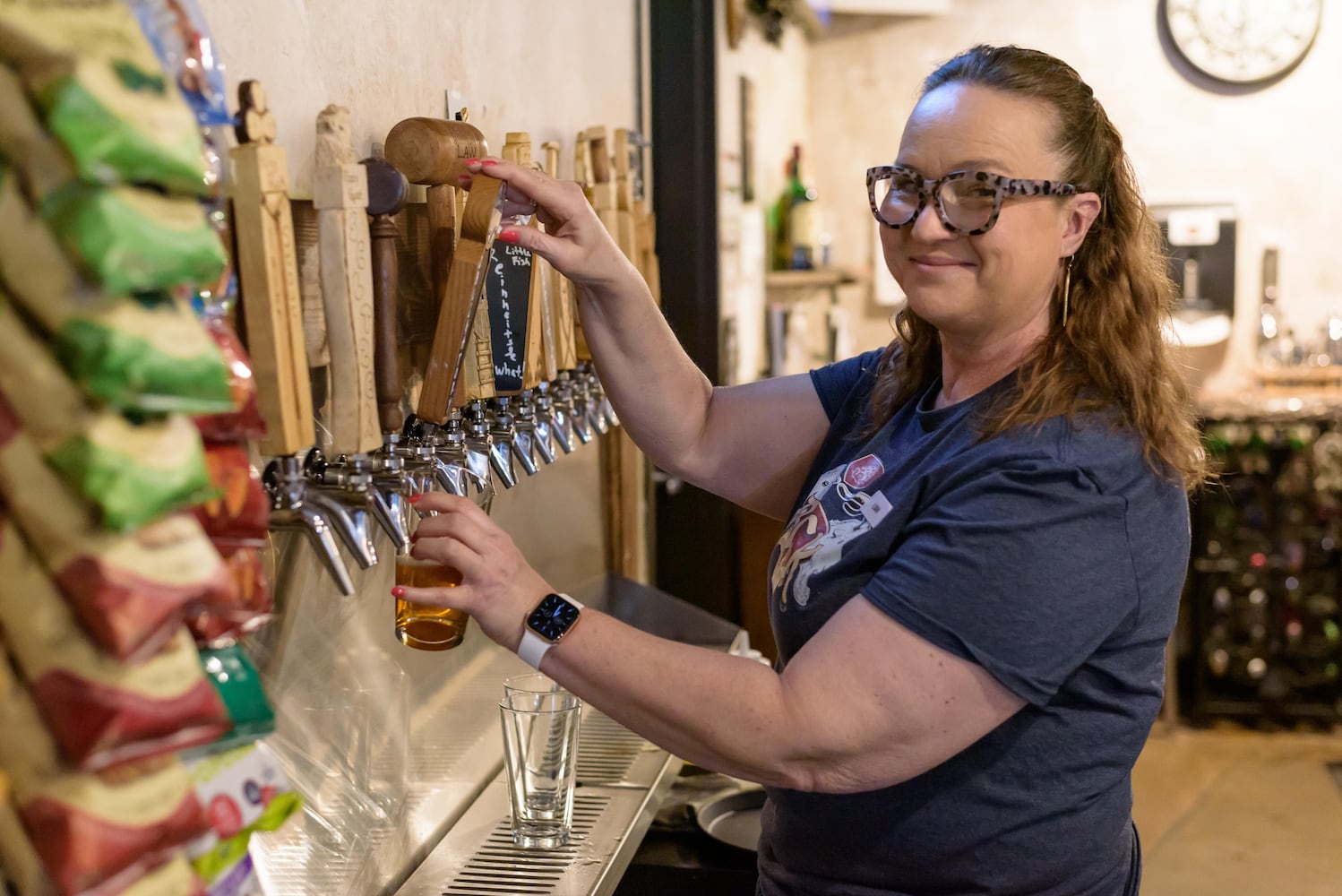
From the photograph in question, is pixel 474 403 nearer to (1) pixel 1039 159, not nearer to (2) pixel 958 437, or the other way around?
(2) pixel 958 437

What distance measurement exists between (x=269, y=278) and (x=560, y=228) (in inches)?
21.5

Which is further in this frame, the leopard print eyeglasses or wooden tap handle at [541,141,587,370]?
wooden tap handle at [541,141,587,370]

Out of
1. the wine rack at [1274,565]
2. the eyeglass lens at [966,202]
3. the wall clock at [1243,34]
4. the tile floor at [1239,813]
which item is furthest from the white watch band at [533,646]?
the wall clock at [1243,34]

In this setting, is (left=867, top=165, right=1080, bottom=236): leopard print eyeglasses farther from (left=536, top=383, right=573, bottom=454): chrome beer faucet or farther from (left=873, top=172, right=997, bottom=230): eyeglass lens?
(left=536, top=383, right=573, bottom=454): chrome beer faucet

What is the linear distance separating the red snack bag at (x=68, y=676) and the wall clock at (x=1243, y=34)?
220 inches

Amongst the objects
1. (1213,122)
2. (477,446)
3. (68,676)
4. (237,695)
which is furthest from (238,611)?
(1213,122)

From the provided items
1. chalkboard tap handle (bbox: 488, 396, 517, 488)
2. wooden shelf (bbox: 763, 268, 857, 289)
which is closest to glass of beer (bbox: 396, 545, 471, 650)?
chalkboard tap handle (bbox: 488, 396, 517, 488)

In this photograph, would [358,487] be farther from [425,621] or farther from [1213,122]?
[1213,122]

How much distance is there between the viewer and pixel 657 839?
1.90m

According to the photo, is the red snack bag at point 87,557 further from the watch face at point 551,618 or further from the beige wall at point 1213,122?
the beige wall at point 1213,122

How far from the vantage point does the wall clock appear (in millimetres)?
5328

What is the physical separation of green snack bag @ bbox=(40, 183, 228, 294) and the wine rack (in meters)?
4.45

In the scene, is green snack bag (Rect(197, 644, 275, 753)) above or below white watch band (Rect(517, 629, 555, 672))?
above

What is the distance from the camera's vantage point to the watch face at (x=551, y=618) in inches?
47.1
